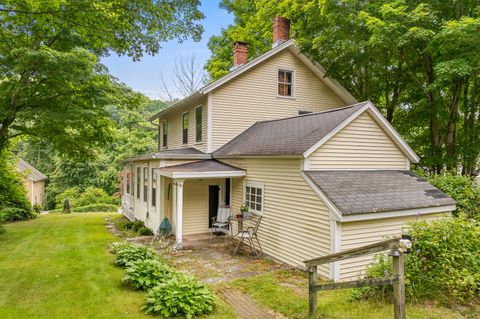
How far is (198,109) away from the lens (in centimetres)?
1419

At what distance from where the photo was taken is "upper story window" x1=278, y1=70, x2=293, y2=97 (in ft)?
47.5

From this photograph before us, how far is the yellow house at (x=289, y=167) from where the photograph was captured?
7703 mm

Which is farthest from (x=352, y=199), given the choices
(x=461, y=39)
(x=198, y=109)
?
(x=198, y=109)

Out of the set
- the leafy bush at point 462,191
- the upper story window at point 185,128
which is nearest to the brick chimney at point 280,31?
the upper story window at point 185,128

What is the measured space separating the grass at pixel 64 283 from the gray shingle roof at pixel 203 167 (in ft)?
11.3

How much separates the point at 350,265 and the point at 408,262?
211 cm

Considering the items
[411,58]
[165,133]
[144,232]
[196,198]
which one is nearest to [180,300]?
[196,198]

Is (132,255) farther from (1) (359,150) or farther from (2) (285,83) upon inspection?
(2) (285,83)

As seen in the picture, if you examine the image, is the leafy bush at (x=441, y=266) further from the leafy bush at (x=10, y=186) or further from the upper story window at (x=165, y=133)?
the leafy bush at (x=10, y=186)

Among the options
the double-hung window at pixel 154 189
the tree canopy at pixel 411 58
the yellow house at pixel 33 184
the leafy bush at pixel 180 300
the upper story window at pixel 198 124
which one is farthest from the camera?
the yellow house at pixel 33 184

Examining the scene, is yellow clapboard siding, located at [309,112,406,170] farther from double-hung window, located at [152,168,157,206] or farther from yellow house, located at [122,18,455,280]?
double-hung window, located at [152,168,157,206]

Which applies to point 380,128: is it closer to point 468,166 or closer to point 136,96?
point 468,166

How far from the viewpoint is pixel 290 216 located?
869 cm

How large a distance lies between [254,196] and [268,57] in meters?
6.69
